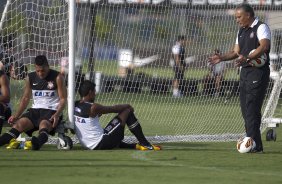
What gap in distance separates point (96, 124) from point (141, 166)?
2112 millimetres

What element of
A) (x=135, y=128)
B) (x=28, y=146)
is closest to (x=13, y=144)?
(x=28, y=146)

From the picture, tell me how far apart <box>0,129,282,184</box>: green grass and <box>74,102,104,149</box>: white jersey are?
210 mm

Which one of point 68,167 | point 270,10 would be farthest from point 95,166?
point 270,10

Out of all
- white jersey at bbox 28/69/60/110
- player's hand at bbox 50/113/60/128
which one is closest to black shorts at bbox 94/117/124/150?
player's hand at bbox 50/113/60/128

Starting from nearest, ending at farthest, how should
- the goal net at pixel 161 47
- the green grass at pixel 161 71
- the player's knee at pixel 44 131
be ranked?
the player's knee at pixel 44 131 < the goal net at pixel 161 47 < the green grass at pixel 161 71

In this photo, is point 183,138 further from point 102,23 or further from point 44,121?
point 102,23

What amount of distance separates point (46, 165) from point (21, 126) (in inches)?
87.0

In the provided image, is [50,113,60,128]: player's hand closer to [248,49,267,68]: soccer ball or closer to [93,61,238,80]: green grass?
[248,49,267,68]: soccer ball

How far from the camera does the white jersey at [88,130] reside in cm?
1319

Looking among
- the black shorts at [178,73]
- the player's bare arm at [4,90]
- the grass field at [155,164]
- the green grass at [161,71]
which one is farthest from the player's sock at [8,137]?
the black shorts at [178,73]

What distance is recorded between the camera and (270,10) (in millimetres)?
18234

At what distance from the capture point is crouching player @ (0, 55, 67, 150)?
43.4ft

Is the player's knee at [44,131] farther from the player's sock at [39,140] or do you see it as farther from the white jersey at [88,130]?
the white jersey at [88,130]

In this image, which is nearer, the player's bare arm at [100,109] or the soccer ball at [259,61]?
the soccer ball at [259,61]
